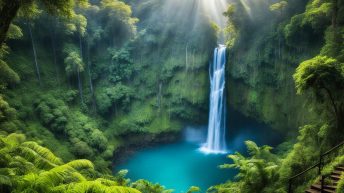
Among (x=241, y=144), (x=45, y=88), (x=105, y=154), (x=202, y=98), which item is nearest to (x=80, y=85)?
(x=45, y=88)

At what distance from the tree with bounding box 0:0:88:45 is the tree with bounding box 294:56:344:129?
356 inches

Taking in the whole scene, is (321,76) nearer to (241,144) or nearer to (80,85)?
(241,144)

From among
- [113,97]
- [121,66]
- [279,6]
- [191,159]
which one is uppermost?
[279,6]

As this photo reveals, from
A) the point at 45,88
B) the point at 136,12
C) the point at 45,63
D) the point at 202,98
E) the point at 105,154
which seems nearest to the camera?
the point at 105,154

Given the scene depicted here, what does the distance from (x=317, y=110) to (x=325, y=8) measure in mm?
6477

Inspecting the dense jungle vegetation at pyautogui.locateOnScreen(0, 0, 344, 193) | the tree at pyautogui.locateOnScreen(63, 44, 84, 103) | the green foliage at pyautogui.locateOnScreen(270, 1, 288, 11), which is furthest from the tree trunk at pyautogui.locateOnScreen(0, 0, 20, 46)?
the green foliage at pyautogui.locateOnScreen(270, 1, 288, 11)

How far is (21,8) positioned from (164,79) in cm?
2305

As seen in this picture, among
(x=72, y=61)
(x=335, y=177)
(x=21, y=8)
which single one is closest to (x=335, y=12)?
(x=335, y=177)

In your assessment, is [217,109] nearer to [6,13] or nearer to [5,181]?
[6,13]

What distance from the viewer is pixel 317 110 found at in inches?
488

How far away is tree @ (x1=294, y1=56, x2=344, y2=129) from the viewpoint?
36.0 ft

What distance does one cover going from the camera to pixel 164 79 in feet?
105

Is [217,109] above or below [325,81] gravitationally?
below

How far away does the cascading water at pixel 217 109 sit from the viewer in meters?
29.4
